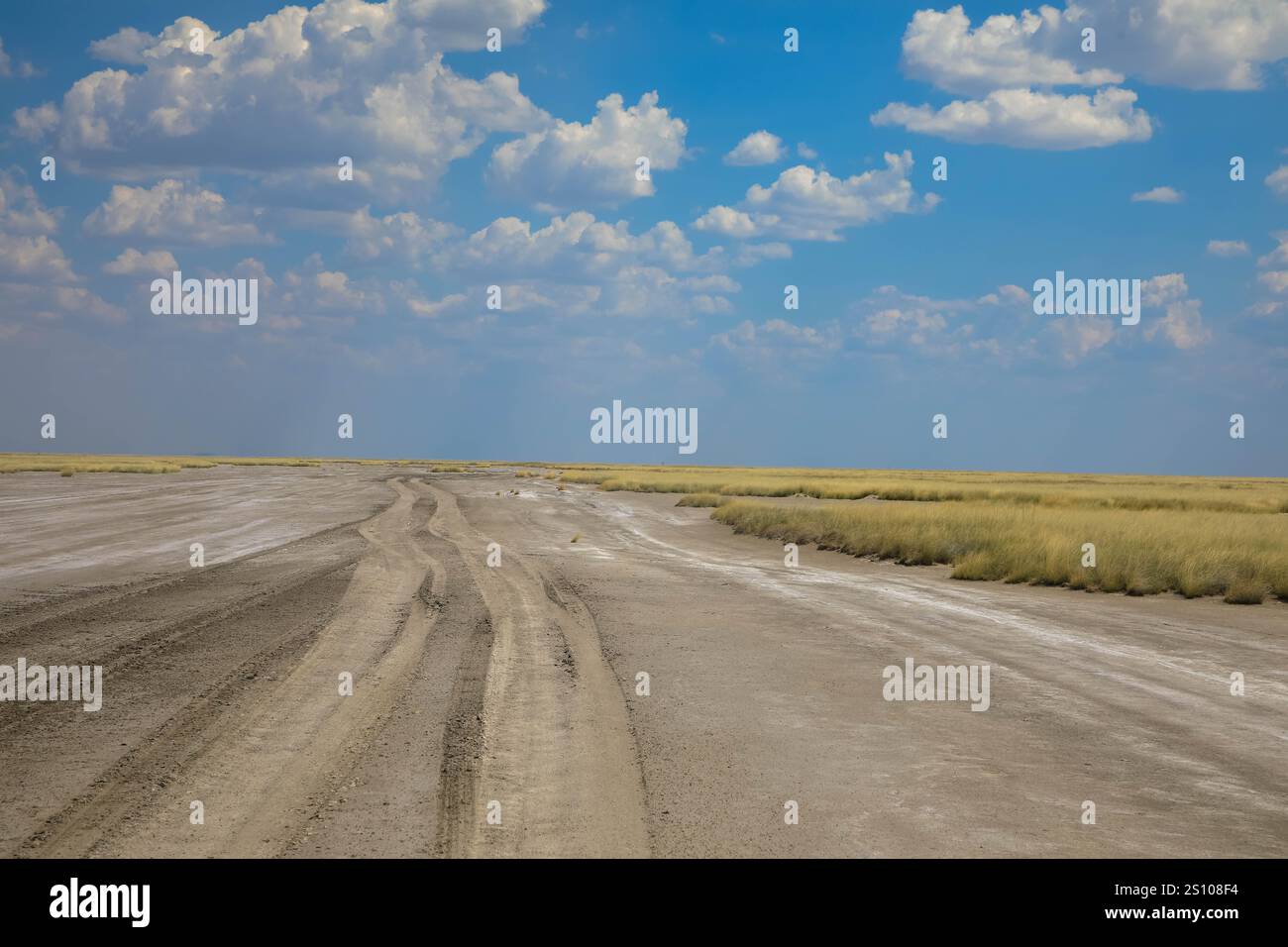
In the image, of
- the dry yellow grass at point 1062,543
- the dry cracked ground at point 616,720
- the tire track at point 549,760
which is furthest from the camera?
the dry yellow grass at point 1062,543

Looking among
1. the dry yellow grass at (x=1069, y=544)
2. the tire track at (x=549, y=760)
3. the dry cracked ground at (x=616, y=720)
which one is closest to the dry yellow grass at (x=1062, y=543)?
the dry yellow grass at (x=1069, y=544)

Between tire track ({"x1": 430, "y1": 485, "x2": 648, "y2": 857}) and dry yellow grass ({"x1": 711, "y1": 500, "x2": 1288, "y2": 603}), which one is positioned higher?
dry yellow grass ({"x1": 711, "y1": 500, "x2": 1288, "y2": 603})

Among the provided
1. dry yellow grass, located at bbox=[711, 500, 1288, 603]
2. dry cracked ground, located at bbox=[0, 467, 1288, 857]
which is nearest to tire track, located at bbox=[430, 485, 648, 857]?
dry cracked ground, located at bbox=[0, 467, 1288, 857]

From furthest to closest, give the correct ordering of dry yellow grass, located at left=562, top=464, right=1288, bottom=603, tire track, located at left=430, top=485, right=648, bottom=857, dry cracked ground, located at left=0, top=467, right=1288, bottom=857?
dry yellow grass, located at left=562, top=464, right=1288, bottom=603 < dry cracked ground, located at left=0, top=467, right=1288, bottom=857 < tire track, located at left=430, top=485, right=648, bottom=857

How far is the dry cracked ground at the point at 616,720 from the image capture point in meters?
5.61

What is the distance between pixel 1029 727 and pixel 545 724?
3.92 meters

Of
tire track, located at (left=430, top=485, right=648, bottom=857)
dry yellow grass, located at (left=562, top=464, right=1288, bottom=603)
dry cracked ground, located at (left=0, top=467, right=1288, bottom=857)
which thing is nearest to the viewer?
tire track, located at (left=430, top=485, right=648, bottom=857)

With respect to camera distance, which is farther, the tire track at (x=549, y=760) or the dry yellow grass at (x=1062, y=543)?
the dry yellow grass at (x=1062, y=543)

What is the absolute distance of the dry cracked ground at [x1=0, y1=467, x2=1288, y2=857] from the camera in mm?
5605

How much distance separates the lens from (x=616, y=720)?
8125mm

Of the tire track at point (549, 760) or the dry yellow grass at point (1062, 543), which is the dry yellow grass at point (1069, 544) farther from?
the tire track at point (549, 760)

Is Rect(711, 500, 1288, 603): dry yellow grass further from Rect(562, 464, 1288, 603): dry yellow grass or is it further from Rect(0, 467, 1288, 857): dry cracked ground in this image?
Rect(0, 467, 1288, 857): dry cracked ground
